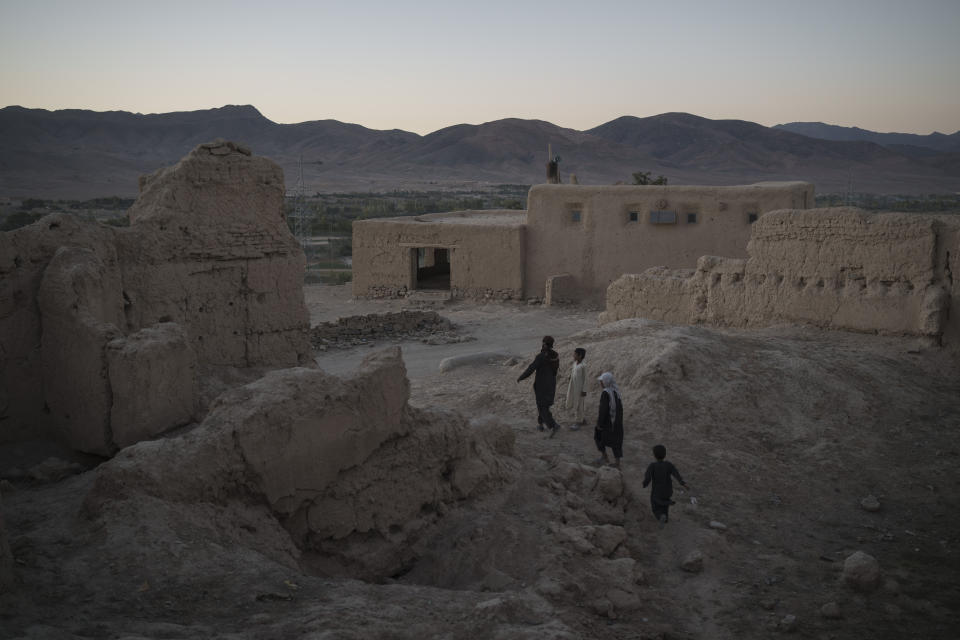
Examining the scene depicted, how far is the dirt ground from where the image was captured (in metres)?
4.53

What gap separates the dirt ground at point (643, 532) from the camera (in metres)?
4.53

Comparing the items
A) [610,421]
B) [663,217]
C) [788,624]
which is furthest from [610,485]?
[663,217]

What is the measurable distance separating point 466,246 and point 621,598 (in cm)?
1532

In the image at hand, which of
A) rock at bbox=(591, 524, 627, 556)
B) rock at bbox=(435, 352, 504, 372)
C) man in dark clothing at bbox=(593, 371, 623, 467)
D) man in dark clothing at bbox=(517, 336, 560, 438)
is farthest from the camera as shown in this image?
rock at bbox=(435, 352, 504, 372)

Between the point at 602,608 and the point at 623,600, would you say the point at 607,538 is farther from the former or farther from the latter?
the point at 602,608

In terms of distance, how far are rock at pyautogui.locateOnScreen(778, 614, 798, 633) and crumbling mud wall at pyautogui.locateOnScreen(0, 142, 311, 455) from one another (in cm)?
448

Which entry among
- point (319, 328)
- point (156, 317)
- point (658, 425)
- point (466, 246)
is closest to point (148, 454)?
point (156, 317)

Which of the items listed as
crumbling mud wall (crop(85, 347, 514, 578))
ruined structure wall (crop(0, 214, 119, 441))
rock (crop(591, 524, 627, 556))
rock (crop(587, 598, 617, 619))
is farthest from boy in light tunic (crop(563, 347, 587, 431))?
ruined structure wall (crop(0, 214, 119, 441))

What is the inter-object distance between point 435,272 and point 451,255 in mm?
4047

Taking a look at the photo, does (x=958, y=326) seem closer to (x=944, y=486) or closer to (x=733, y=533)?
(x=944, y=486)

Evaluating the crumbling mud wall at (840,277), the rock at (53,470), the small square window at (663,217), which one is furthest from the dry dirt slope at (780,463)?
the small square window at (663,217)

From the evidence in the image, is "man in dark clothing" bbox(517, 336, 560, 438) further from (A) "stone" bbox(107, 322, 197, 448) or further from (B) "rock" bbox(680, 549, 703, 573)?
(A) "stone" bbox(107, 322, 197, 448)

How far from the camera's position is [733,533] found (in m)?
7.11

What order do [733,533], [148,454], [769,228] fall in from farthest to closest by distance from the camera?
1. [769,228]
2. [733,533]
3. [148,454]
